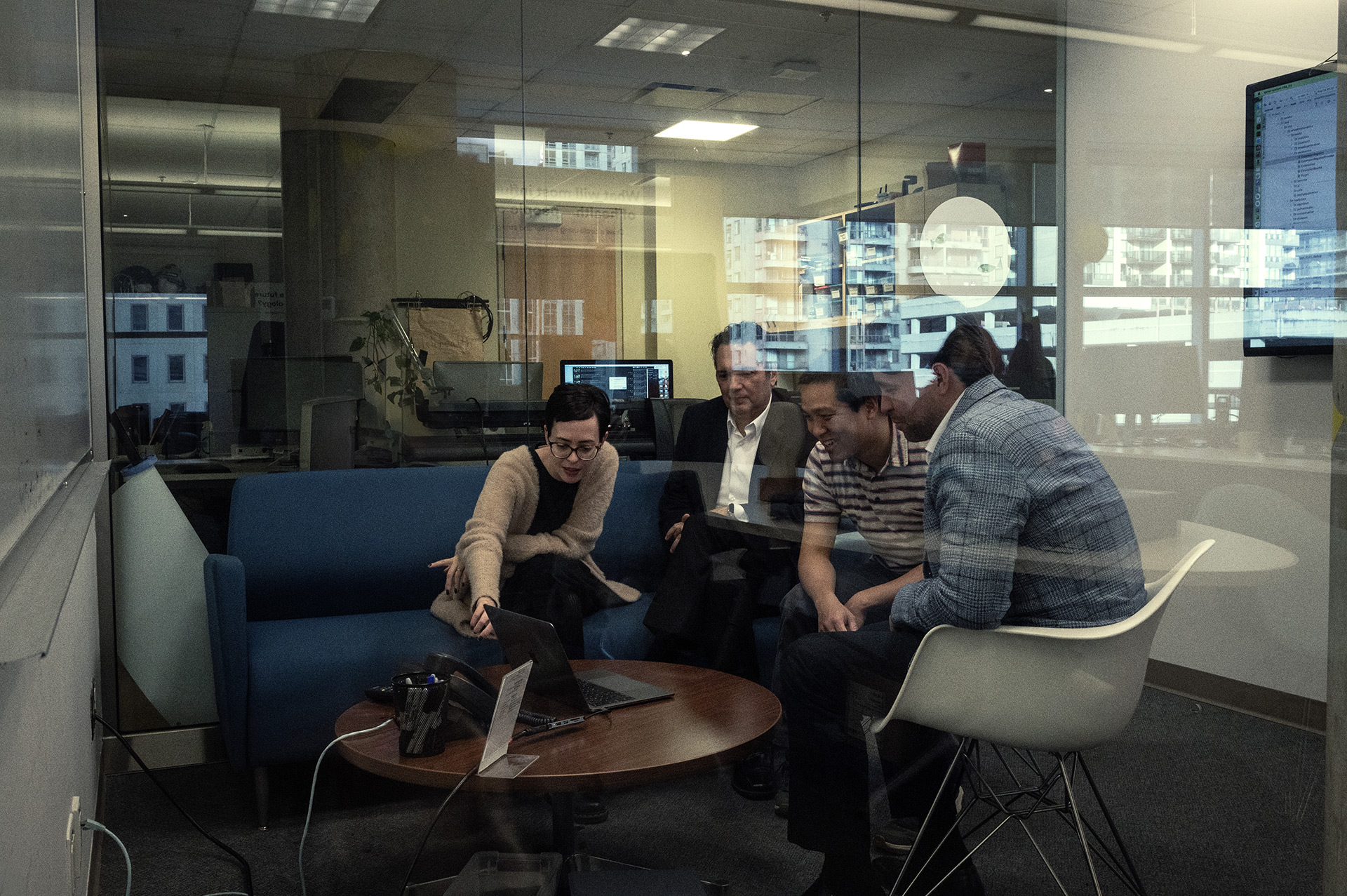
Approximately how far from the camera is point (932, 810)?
2.07 metres

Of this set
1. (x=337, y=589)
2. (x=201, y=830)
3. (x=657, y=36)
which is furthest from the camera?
(x=337, y=589)

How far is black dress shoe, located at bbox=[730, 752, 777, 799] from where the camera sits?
7.92 ft

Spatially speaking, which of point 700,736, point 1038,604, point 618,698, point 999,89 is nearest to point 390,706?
point 618,698

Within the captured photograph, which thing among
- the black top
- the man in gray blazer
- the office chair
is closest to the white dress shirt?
the man in gray blazer

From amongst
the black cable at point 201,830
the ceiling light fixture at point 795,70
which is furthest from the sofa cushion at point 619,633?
the ceiling light fixture at point 795,70

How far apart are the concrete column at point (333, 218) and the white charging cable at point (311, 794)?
3.74 ft

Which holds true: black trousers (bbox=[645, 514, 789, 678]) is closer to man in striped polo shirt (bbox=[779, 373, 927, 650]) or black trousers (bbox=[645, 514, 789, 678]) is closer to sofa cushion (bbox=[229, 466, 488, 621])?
man in striped polo shirt (bbox=[779, 373, 927, 650])

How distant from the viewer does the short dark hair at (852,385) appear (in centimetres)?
233

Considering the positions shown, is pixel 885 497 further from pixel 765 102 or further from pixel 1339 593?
pixel 765 102

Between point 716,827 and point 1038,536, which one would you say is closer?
point 1038,536

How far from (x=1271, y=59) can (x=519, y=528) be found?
203 centimetres

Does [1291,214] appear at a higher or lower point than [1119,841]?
higher

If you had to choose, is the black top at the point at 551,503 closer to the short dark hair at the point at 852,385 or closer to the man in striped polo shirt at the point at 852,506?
the man in striped polo shirt at the point at 852,506

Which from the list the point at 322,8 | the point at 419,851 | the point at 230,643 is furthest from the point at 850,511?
the point at 322,8
